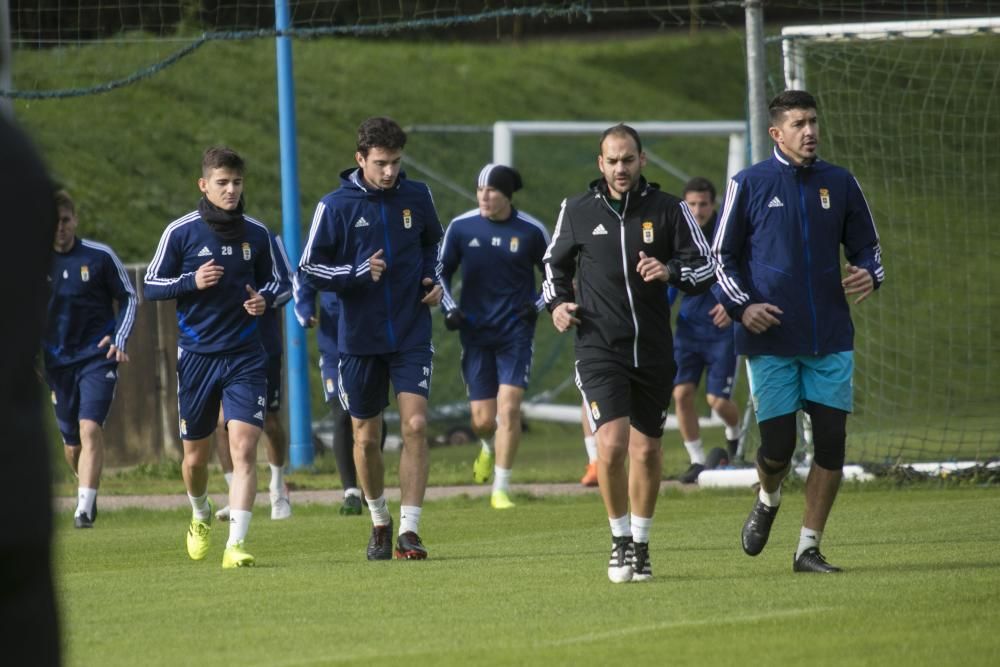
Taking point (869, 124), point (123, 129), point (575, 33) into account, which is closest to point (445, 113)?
point (123, 129)

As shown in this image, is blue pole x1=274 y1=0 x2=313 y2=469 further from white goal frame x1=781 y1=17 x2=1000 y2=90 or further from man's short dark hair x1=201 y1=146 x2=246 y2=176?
man's short dark hair x1=201 y1=146 x2=246 y2=176

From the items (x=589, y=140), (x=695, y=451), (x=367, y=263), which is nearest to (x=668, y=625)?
(x=367, y=263)

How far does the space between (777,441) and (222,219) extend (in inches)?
140

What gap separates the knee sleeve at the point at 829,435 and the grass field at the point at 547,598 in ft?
1.84

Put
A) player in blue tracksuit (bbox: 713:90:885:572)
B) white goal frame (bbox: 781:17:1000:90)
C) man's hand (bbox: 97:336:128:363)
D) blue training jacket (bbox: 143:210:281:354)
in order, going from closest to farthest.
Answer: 1. player in blue tracksuit (bbox: 713:90:885:572)
2. blue training jacket (bbox: 143:210:281:354)
3. man's hand (bbox: 97:336:128:363)
4. white goal frame (bbox: 781:17:1000:90)

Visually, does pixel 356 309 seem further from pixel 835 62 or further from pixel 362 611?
pixel 835 62

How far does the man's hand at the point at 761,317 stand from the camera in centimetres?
846

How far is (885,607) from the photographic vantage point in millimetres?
7102

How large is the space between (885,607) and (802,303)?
196 cm

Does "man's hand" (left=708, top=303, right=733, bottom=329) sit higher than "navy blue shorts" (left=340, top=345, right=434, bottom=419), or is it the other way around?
"navy blue shorts" (left=340, top=345, right=434, bottom=419)

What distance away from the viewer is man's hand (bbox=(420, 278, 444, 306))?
982cm

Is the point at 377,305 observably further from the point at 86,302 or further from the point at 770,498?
the point at 86,302

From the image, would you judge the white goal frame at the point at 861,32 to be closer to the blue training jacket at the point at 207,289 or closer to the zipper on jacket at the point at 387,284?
the zipper on jacket at the point at 387,284

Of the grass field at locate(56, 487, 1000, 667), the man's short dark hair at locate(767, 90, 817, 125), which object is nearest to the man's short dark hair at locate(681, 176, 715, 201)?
the grass field at locate(56, 487, 1000, 667)
